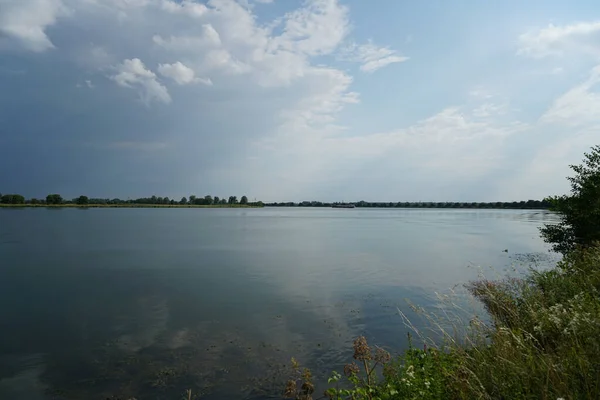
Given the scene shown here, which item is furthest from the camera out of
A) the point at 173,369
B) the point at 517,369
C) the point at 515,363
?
the point at 173,369

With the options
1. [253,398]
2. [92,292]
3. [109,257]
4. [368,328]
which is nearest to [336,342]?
[368,328]

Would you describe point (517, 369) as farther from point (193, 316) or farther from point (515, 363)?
point (193, 316)

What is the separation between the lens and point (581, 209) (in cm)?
1997

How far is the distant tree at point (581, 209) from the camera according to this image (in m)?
19.2

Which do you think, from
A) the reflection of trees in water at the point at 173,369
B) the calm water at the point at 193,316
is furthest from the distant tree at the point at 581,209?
the reflection of trees in water at the point at 173,369

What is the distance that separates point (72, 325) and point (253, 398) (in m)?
9.53

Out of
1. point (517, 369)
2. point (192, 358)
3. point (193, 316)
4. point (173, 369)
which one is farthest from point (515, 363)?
point (193, 316)

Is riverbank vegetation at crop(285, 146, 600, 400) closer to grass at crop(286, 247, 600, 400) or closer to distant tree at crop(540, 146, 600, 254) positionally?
grass at crop(286, 247, 600, 400)

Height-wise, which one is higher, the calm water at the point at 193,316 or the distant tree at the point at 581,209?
the distant tree at the point at 581,209

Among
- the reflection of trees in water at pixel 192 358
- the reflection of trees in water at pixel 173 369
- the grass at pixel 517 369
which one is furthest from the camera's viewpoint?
the reflection of trees in water at pixel 192 358

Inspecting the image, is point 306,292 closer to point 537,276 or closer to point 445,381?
point 537,276

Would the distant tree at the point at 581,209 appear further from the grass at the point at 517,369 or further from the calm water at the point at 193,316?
the grass at the point at 517,369

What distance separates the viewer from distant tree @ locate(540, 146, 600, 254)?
63.0 feet

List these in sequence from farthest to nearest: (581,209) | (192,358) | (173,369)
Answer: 1. (581,209)
2. (192,358)
3. (173,369)
